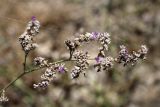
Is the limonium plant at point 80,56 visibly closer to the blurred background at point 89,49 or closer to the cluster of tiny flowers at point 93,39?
the cluster of tiny flowers at point 93,39

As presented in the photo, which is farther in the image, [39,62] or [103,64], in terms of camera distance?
[39,62]

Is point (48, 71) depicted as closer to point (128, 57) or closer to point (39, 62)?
point (39, 62)

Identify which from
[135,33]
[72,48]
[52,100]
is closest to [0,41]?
[52,100]

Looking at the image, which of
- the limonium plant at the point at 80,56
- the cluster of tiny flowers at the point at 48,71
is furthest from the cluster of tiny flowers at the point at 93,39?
the cluster of tiny flowers at the point at 48,71

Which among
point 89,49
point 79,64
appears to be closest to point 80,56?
point 79,64

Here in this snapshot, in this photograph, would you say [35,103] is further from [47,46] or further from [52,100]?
[47,46]

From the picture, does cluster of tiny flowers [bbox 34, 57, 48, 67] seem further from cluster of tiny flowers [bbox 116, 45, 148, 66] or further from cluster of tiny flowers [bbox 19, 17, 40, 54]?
cluster of tiny flowers [bbox 116, 45, 148, 66]
